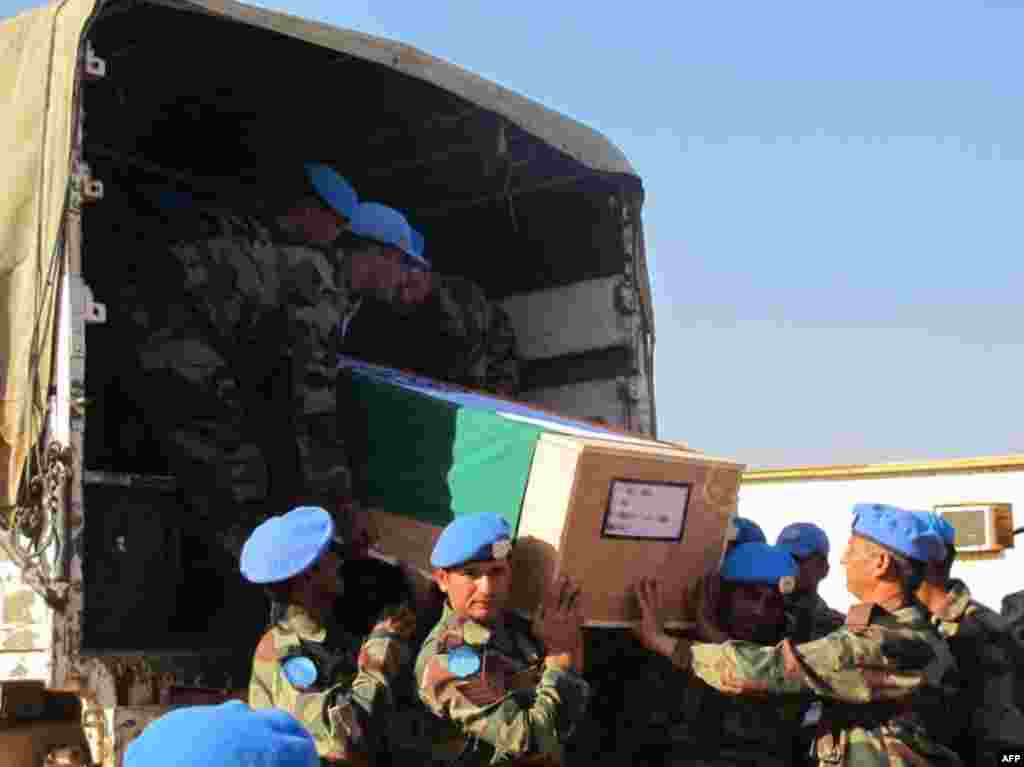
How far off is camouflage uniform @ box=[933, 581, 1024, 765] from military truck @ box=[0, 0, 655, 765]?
1322 millimetres

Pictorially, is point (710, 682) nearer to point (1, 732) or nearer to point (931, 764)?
point (931, 764)

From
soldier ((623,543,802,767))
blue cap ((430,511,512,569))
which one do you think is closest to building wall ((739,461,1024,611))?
soldier ((623,543,802,767))

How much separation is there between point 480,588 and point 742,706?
1074 millimetres

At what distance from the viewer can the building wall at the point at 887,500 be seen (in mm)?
6914

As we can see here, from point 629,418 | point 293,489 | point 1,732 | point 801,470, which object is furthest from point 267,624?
point 801,470

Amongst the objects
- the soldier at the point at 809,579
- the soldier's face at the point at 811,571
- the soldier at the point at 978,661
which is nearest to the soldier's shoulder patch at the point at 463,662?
the soldier at the point at 978,661

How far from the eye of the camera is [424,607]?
399 centimetres

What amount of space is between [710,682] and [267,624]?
126 cm

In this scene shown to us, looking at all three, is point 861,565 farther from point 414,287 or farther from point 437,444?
point 414,287

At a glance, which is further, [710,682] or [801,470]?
[801,470]

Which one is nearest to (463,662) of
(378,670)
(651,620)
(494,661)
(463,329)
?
(494,661)

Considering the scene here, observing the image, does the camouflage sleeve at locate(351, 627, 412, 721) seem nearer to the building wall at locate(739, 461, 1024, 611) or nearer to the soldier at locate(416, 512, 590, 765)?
the soldier at locate(416, 512, 590, 765)

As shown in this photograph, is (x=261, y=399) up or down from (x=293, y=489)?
up

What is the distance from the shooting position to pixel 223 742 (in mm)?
1493
